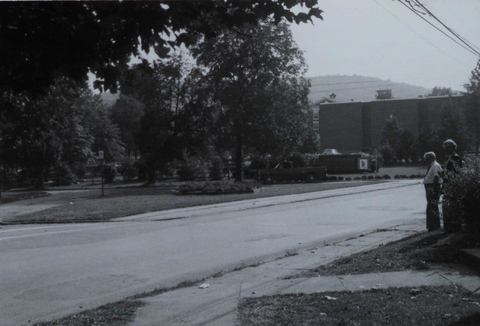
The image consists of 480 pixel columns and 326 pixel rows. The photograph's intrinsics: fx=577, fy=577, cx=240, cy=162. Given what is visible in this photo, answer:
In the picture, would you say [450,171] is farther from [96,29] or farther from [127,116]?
[127,116]

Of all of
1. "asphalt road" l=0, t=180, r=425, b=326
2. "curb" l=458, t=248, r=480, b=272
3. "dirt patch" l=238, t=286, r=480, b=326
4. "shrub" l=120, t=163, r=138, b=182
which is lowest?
"asphalt road" l=0, t=180, r=425, b=326

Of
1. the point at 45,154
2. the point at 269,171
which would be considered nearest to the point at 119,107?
the point at 45,154

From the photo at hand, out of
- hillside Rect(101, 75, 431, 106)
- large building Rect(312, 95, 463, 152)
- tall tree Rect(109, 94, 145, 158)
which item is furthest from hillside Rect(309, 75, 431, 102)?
tall tree Rect(109, 94, 145, 158)

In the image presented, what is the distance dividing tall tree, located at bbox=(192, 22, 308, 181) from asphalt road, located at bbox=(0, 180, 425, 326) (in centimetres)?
2004

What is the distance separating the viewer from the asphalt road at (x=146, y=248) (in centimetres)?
779

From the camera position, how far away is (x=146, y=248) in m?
11.8

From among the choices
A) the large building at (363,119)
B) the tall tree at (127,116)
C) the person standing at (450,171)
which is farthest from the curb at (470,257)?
the tall tree at (127,116)

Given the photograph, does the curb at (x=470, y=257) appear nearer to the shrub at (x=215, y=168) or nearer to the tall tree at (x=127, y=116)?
the shrub at (x=215, y=168)

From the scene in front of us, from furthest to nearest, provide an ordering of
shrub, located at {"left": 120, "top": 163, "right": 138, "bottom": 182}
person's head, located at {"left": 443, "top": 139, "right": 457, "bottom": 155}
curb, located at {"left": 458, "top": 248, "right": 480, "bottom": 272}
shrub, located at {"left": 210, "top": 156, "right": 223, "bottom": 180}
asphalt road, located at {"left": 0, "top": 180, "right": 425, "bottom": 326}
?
shrub, located at {"left": 120, "top": 163, "right": 138, "bottom": 182}, shrub, located at {"left": 210, "top": 156, "right": 223, "bottom": 180}, person's head, located at {"left": 443, "top": 139, "right": 457, "bottom": 155}, asphalt road, located at {"left": 0, "top": 180, "right": 425, "bottom": 326}, curb, located at {"left": 458, "top": 248, "right": 480, "bottom": 272}

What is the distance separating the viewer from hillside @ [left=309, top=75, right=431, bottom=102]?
371 ft

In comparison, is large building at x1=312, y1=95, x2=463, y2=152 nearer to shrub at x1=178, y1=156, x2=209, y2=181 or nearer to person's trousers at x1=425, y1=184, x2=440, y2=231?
shrub at x1=178, y1=156, x2=209, y2=181

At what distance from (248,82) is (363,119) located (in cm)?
5502

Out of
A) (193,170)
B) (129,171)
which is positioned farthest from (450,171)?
(129,171)

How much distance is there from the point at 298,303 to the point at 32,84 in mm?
3554
